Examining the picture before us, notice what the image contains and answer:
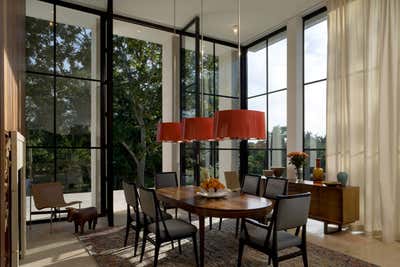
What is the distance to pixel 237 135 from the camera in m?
2.81

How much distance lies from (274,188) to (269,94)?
3639 mm

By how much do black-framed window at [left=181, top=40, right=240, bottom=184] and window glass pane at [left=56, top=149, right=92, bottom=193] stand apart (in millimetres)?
2029

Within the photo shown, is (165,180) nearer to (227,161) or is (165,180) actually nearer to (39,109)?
(39,109)

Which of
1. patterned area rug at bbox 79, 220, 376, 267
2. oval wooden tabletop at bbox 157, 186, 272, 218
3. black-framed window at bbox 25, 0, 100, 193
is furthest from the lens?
black-framed window at bbox 25, 0, 100, 193

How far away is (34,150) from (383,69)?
20.3 feet

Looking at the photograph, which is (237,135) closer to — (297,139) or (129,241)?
(129,241)

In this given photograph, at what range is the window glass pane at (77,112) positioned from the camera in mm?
5527

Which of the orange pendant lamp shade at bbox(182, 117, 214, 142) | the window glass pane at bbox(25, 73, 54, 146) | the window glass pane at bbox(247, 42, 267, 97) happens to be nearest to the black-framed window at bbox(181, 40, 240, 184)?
the window glass pane at bbox(247, 42, 267, 97)

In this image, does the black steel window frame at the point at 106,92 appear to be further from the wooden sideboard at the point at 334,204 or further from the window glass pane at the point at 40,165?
the wooden sideboard at the point at 334,204

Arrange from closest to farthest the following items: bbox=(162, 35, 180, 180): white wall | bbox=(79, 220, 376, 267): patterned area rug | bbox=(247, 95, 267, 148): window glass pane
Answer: bbox=(79, 220, 376, 267): patterned area rug < bbox=(162, 35, 180, 180): white wall < bbox=(247, 95, 267, 148): window glass pane

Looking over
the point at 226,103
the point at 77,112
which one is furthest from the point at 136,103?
the point at 77,112

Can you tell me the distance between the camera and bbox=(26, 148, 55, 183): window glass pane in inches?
203

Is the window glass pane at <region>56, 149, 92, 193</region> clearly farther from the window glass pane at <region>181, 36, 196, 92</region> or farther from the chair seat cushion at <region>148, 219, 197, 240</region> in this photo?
the chair seat cushion at <region>148, 219, 197, 240</region>

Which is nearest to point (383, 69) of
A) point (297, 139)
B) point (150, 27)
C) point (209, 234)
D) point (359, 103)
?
point (359, 103)
